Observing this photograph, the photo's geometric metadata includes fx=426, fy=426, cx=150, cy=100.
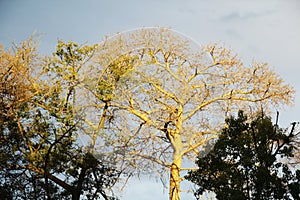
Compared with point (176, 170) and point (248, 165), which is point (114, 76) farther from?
point (248, 165)

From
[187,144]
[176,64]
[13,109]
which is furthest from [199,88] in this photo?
[13,109]

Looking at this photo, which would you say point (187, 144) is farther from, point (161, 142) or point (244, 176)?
point (244, 176)

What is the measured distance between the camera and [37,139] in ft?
25.3

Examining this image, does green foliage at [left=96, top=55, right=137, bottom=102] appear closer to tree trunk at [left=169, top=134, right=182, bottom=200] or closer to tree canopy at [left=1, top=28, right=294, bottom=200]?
tree canopy at [left=1, top=28, right=294, bottom=200]

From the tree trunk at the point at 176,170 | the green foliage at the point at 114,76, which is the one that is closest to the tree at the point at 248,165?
the tree trunk at the point at 176,170

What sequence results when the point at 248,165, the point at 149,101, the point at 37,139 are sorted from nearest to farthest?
1. the point at 248,165
2. the point at 149,101
3. the point at 37,139

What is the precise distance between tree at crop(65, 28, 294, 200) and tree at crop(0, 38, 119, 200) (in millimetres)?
956

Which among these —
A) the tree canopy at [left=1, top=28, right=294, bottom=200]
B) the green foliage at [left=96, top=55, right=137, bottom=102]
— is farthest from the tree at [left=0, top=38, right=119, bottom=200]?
the green foliage at [left=96, top=55, right=137, bottom=102]

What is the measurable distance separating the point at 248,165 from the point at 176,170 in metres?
1.66

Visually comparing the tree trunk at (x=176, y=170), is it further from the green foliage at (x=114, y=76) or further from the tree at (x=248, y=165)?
the green foliage at (x=114, y=76)

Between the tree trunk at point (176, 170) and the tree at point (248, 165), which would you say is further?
the tree trunk at point (176, 170)

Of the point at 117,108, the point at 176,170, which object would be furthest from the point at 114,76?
the point at 176,170

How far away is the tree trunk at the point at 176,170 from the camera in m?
5.95

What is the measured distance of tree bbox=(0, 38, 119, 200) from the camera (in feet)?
24.1
